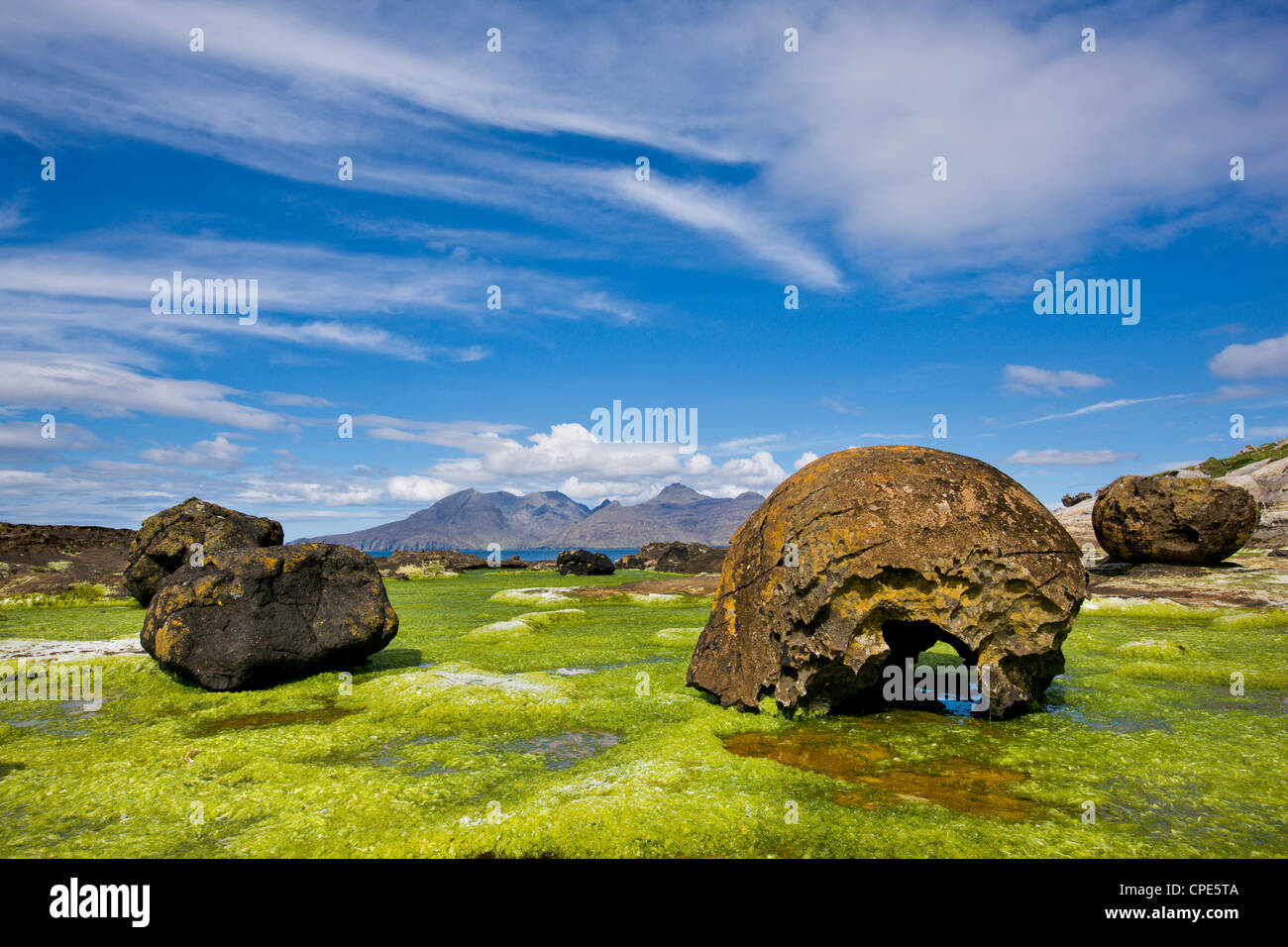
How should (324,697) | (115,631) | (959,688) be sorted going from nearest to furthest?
(959,688), (324,697), (115,631)

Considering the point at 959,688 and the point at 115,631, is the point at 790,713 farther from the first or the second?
the point at 115,631

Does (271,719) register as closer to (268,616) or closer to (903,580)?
(268,616)

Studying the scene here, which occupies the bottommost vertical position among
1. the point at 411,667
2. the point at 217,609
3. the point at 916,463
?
the point at 411,667

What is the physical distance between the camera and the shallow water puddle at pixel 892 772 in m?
7.62

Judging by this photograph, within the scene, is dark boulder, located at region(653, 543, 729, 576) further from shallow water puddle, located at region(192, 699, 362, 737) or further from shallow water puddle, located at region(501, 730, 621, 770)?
shallow water puddle, located at region(501, 730, 621, 770)

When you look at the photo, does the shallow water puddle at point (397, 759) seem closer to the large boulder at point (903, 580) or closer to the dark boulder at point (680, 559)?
the large boulder at point (903, 580)

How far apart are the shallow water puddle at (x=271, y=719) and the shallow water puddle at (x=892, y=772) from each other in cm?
699

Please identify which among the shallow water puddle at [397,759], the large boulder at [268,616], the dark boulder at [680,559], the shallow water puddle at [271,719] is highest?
the large boulder at [268,616]

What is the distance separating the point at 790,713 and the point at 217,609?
37.3 feet

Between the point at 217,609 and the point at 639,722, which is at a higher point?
the point at 217,609

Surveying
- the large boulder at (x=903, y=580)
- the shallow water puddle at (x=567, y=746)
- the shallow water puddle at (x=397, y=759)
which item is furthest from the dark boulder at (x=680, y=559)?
the shallow water puddle at (x=397, y=759)

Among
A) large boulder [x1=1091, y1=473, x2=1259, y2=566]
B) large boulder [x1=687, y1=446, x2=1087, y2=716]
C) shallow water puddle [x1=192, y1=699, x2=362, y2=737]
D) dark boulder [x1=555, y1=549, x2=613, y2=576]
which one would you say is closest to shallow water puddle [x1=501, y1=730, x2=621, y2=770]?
large boulder [x1=687, y1=446, x2=1087, y2=716]
